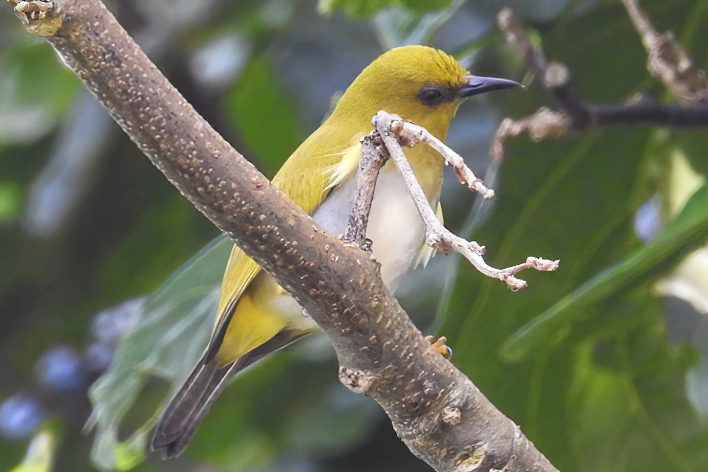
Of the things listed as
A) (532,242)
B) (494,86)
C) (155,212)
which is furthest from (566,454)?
(155,212)

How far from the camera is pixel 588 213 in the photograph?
178 cm

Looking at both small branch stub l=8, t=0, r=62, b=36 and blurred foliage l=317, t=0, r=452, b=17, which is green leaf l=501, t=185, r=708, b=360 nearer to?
blurred foliage l=317, t=0, r=452, b=17

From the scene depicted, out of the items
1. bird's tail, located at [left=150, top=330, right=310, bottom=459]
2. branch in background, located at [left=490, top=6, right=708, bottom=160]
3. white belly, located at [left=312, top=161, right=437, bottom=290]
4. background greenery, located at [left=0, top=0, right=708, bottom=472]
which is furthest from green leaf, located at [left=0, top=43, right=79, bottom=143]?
branch in background, located at [left=490, top=6, right=708, bottom=160]

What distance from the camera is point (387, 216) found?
1.54 m

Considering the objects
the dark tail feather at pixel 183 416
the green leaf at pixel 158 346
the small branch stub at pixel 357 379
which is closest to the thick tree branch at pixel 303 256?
the small branch stub at pixel 357 379

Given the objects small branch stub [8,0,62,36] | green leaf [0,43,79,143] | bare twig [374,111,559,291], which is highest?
small branch stub [8,0,62,36]

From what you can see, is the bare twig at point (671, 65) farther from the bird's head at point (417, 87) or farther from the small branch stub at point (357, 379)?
the small branch stub at point (357, 379)

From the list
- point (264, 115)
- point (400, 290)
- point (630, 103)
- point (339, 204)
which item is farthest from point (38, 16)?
point (264, 115)

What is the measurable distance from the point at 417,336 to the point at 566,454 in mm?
948

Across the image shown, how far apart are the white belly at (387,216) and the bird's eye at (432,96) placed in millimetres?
227

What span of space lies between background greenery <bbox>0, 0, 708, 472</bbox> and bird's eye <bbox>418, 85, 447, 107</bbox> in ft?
0.40

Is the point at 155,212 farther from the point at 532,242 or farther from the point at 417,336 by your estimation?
the point at 417,336

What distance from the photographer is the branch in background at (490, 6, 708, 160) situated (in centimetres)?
158

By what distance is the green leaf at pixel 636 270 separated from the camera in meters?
1.19
